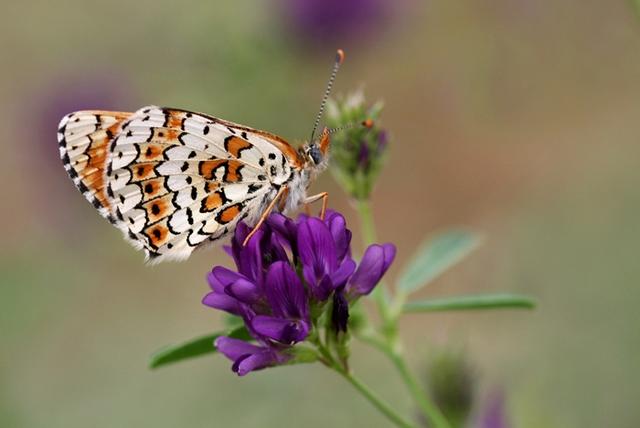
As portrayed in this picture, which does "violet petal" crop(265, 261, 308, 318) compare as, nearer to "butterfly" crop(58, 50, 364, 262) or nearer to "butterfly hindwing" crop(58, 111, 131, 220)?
"butterfly" crop(58, 50, 364, 262)

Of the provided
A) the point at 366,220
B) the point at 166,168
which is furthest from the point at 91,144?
the point at 366,220

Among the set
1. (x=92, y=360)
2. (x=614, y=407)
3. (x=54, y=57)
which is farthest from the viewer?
(x=54, y=57)

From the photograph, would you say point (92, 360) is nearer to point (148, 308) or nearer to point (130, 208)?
point (148, 308)

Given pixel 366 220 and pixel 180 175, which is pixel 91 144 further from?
pixel 366 220

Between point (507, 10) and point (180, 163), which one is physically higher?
point (507, 10)

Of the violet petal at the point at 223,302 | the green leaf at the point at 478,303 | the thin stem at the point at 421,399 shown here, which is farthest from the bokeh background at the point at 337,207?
the violet petal at the point at 223,302

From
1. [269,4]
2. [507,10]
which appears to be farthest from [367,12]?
[507,10]
